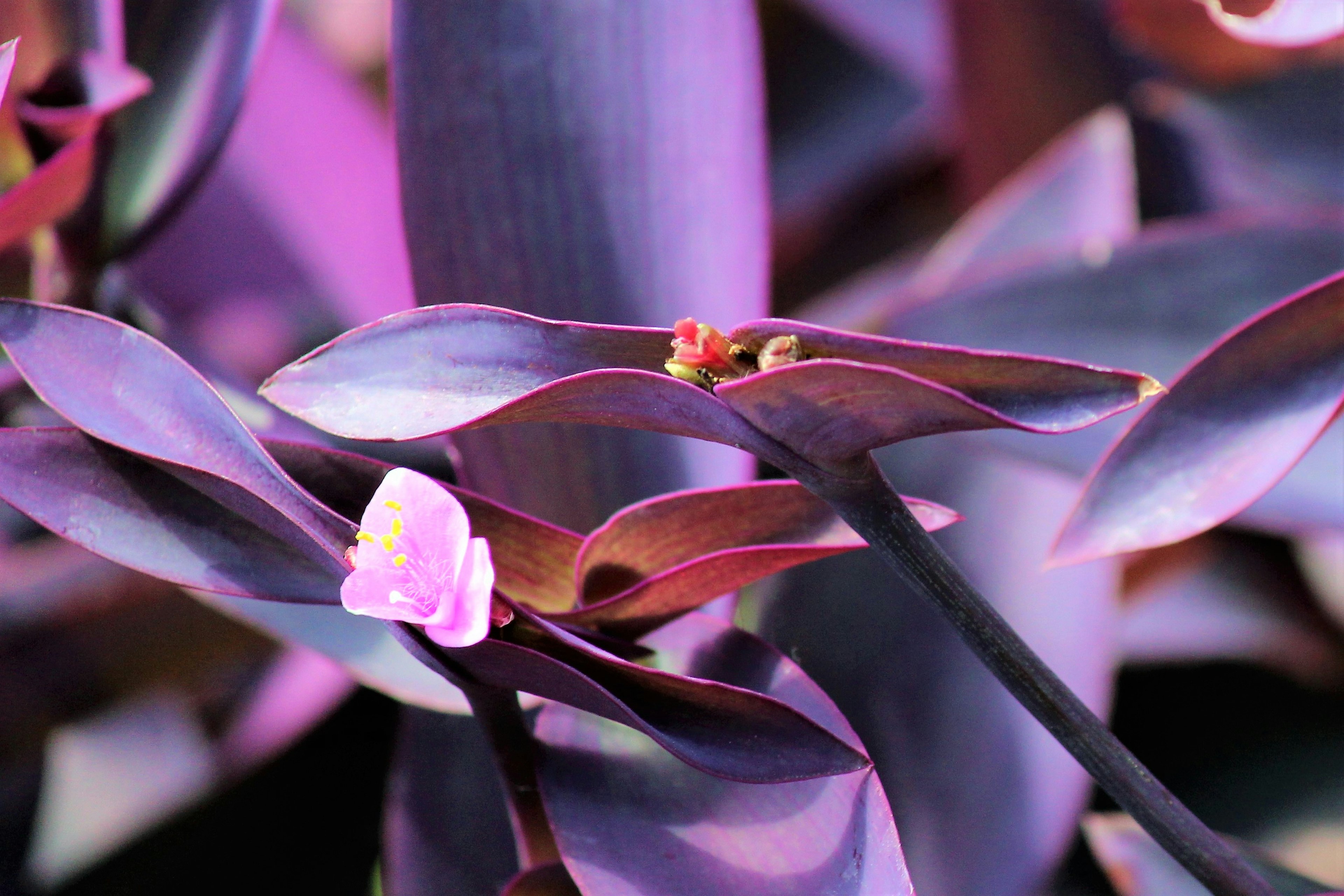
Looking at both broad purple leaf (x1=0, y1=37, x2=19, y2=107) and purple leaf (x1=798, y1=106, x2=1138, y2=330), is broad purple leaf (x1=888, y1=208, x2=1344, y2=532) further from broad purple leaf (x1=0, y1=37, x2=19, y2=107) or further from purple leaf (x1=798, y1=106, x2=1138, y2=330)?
broad purple leaf (x1=0, y1=37, x2=19, y2=107)

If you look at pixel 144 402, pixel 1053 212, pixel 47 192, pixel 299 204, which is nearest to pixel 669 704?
pixel 144 402

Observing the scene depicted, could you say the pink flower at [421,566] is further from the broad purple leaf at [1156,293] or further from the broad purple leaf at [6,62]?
the broad purple leaf at [1156,293]

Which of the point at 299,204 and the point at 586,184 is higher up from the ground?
the point at 299,204

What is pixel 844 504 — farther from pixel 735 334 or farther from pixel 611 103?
pixel 611 103

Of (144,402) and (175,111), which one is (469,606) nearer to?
(144,402)

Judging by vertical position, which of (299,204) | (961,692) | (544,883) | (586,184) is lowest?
(544,883)

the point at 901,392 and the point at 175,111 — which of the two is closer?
the point at 901,392

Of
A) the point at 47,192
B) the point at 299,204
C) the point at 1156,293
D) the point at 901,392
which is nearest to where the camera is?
the point at 901,392
